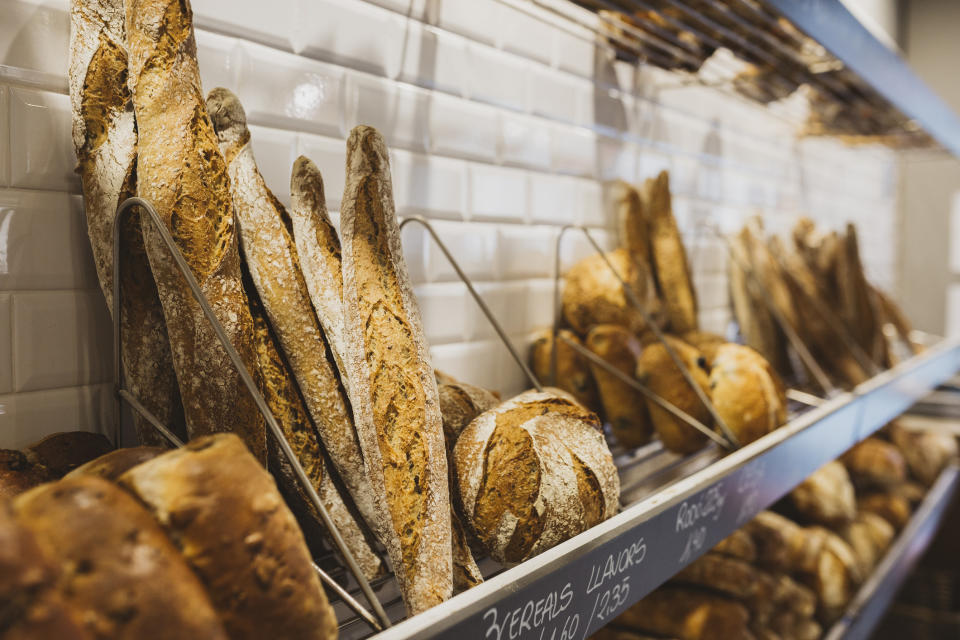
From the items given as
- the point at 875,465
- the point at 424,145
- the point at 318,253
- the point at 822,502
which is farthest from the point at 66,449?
the point at 875,465

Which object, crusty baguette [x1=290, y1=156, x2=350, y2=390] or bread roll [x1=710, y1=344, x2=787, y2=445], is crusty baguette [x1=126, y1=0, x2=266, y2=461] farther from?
bread roll [x1=710, y1=344, x2=787, y2=445]

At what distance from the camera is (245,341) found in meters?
0.75

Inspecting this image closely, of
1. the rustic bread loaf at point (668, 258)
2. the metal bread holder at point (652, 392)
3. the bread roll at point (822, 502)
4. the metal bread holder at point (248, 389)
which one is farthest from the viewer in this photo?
the bread roll at point (822, 502)

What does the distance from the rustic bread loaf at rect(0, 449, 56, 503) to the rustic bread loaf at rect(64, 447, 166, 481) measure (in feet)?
0.36

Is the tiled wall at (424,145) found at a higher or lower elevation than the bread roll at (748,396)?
higher

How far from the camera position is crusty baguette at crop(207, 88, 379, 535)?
79 centimetres

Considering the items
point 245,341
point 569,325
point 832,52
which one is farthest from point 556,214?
point 245,341

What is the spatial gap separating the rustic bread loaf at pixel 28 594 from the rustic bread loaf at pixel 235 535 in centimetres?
9

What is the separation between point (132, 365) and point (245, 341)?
4.8 inches

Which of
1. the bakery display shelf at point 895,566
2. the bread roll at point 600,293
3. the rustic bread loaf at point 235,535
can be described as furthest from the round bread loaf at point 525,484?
the bakery display shelf at point 895,566

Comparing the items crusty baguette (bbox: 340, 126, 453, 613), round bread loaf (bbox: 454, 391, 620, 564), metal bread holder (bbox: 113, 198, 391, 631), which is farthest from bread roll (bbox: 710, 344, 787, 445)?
metal bread holder (bbox: 113, 198, 391, 631)

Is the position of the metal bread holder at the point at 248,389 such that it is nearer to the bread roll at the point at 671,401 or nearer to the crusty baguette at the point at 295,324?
the crusty baguette at the point at 295,324

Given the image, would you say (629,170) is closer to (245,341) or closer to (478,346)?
(478,346)

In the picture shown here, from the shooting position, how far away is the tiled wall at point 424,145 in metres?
0.78
